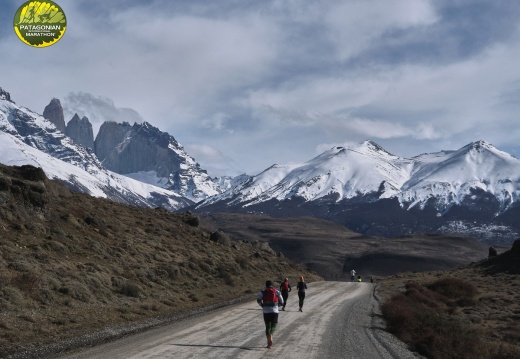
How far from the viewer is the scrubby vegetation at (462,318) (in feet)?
78.5

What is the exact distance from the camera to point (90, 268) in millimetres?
32969

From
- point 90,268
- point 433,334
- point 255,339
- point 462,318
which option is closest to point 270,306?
point 255,339

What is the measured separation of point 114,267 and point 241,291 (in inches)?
541

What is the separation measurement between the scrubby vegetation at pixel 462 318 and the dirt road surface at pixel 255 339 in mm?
1490

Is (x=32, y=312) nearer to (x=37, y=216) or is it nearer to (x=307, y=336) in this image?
(x=307, y=336)

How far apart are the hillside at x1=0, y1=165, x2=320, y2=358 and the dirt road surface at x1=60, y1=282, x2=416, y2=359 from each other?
84.0 inches

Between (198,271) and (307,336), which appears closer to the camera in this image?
(307,336)

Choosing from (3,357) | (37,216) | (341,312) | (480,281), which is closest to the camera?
(3,357)

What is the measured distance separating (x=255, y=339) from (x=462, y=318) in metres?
25.6

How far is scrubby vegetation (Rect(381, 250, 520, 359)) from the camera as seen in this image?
942 inches

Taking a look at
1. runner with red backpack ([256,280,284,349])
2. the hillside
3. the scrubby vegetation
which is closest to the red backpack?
runner with red backpack ([256,280,284,349])

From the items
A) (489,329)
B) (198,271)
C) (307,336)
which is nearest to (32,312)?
(307,336)

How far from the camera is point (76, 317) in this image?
2403 cm

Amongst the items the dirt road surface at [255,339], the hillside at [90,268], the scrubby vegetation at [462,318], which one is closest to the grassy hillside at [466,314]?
the scrubby vegetation at [462,318]
